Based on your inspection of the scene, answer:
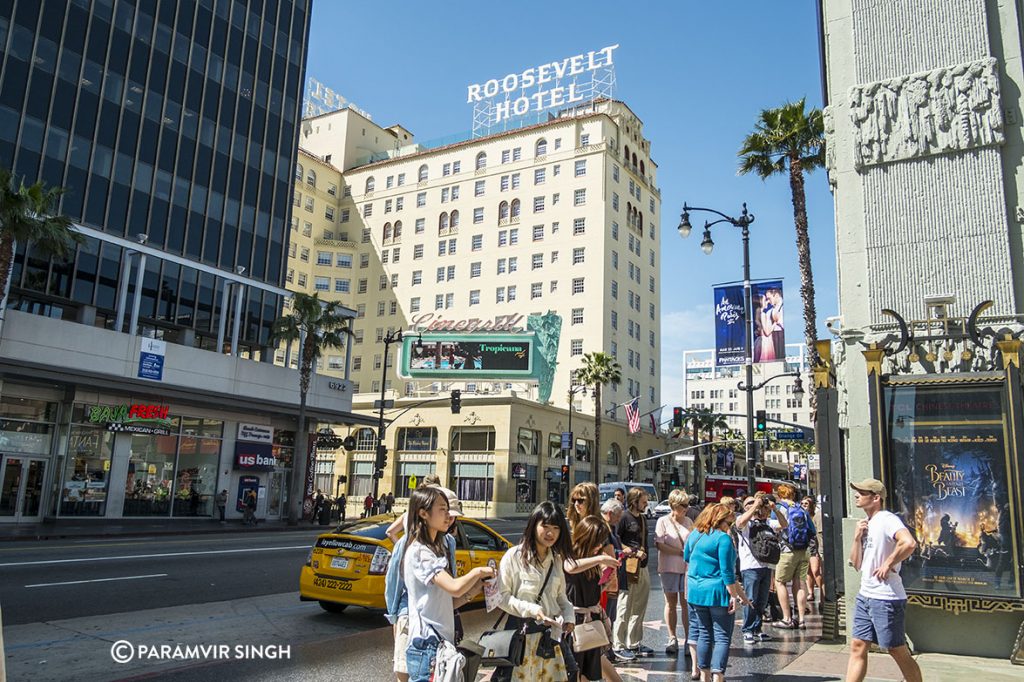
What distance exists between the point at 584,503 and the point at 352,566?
4948mm

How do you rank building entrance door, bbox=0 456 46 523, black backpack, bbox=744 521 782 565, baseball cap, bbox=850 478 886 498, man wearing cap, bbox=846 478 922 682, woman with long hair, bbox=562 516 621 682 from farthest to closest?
building entrance door, bbox=0 456 46 523, black backpack, bbox=744 521 782 565, baseball cap, bbox=850 478 886 498, man wearing cap, bbox=846 478 922 682, woman with long hair, bbox=562 516 621 682

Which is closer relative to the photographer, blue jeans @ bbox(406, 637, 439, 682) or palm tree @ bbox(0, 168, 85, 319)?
blue jeans @ bbox(406, 637, 439, 682)

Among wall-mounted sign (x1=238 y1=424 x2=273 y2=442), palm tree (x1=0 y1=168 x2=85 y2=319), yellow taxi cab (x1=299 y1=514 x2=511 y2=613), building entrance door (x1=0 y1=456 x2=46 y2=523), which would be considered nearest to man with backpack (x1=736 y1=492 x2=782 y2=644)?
yellow taxi cab (x1=299 y1=514 x2=511 y2=613)

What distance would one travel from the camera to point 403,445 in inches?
2406

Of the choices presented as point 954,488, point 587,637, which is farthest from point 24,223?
point 954,488

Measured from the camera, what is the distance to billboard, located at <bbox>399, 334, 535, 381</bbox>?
57.1m

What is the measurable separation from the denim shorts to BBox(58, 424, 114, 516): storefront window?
103ft

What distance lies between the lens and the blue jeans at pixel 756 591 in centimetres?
987

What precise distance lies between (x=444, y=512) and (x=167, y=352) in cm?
3190

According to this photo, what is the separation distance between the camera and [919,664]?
8094 mm

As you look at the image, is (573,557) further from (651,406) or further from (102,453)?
(651,406)

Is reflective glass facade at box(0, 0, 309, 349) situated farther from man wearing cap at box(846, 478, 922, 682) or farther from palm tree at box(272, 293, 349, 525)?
man wearing cap at box(846, 478, 922, 682)

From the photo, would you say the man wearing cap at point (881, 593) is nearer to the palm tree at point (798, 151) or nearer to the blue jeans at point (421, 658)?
the blue jeans at point (421, 658)

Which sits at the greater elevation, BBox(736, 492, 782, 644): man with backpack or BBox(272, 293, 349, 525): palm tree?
BBox(272, 293, 349, 525): palm tree
